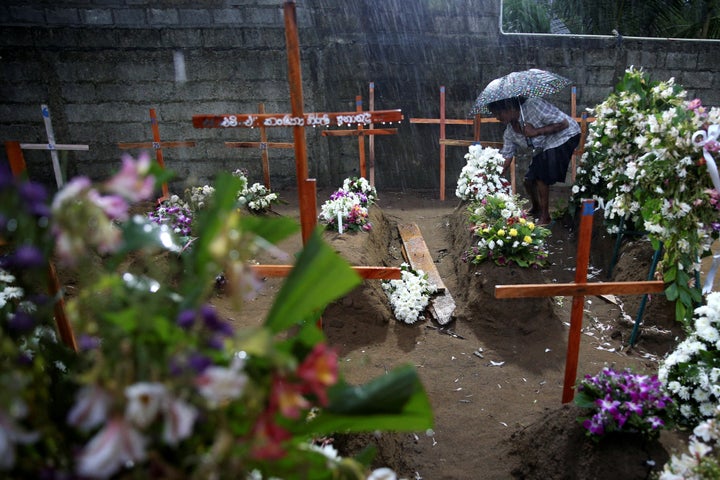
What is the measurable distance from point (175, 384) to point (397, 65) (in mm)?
7742

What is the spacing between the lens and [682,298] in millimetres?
2998

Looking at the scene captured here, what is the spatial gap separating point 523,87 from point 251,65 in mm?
4225

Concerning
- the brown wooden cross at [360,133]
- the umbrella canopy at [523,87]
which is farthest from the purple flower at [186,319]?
the brown wooden cross at [360,133]

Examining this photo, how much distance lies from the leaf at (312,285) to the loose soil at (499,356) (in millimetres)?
1762

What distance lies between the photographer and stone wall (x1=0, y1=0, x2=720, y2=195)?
23.1 ft

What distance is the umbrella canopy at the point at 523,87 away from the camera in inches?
197

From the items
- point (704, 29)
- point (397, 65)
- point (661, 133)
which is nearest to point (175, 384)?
point (661, 133)

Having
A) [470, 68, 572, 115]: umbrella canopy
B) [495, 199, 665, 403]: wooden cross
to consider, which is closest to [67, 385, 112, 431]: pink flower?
[495, 199, 665, 403]: wooden cross

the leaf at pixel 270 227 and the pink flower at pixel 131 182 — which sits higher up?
the pink flower at pixel 131 182

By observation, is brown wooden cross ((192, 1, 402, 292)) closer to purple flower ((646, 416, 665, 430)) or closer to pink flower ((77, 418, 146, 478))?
purple flower ((646, 416, 665, 430))

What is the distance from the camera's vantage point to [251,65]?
738 centimetres

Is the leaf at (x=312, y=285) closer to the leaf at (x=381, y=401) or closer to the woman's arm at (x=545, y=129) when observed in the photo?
the leaf at (x=381, y=401)

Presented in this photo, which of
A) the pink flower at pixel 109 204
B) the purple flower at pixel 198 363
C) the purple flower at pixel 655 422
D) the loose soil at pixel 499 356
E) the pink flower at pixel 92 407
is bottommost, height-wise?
the loose soil at pixel 499 356

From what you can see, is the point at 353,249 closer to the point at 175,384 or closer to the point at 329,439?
the point at 329,439
